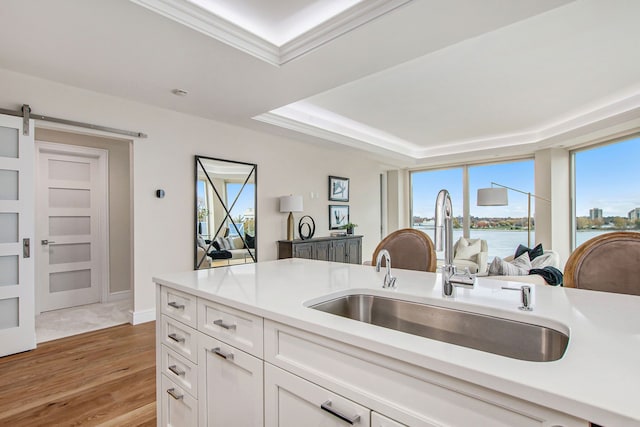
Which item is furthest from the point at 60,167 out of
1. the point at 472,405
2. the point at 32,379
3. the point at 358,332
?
the point at 472,405

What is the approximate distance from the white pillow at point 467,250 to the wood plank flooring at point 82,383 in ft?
15.9

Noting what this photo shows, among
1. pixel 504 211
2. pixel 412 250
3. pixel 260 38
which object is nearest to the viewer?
pixel 412 250

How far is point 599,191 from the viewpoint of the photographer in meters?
5.15

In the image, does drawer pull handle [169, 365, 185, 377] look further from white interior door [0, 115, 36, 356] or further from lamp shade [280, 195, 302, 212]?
lamp shade [280, 195, 302, 212]

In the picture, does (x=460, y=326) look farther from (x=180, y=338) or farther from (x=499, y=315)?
(x=180, y=338)

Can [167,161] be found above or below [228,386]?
above

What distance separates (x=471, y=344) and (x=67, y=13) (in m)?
2.85

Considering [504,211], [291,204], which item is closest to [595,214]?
[504,211]

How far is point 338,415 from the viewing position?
0.87 m

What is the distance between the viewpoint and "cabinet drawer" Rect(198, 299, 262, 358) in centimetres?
115

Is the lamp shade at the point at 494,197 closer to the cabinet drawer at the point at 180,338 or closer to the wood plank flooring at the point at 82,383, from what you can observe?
the wood plank flooring at the point at 82,383

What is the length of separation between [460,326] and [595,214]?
18.5 ft

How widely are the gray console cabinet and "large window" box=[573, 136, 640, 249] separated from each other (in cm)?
376

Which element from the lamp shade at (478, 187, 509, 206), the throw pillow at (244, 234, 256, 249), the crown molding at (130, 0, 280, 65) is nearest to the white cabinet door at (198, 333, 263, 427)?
the crown molding at (130, 0, 280, 65)
